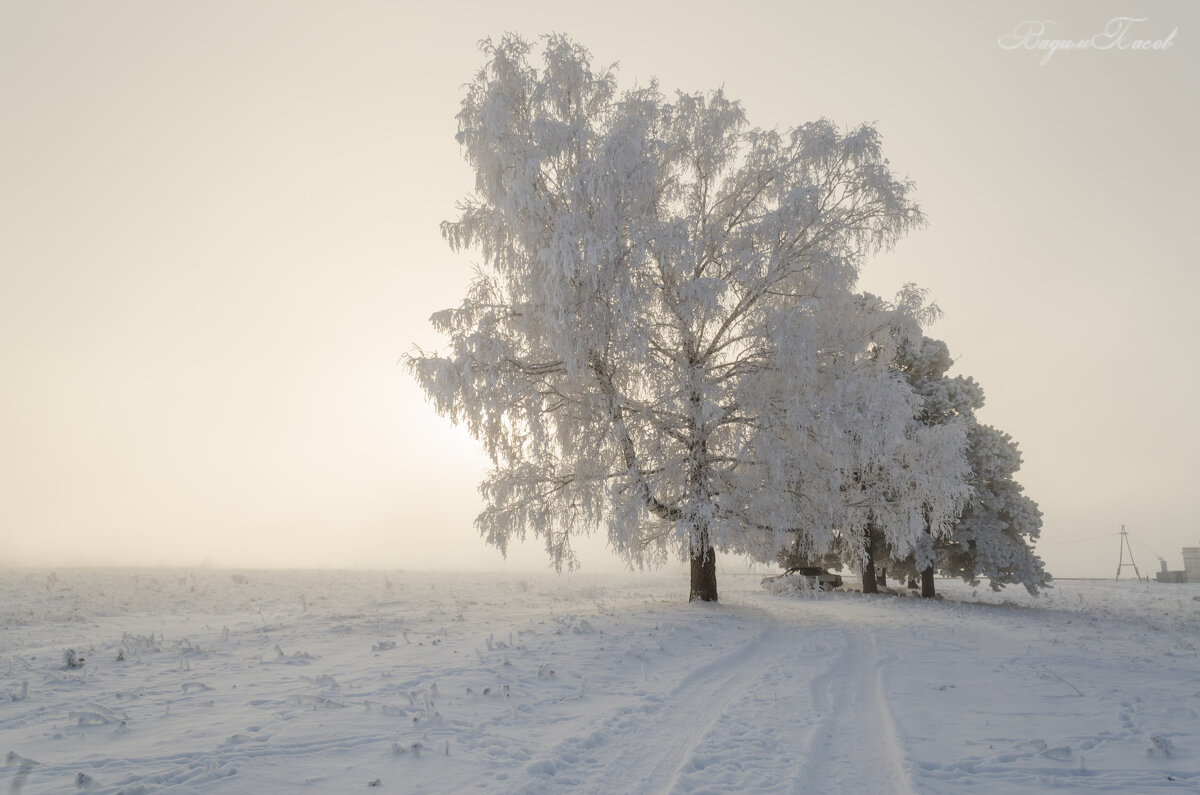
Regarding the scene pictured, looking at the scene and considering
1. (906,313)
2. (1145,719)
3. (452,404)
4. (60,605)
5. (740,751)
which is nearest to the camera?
(740,751)

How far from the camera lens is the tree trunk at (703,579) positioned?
15.4 meters

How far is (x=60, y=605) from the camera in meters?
14.2

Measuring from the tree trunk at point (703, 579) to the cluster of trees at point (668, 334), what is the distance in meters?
0.05

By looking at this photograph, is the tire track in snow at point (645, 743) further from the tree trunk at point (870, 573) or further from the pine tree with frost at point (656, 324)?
the tree trunk at point (870, 573)

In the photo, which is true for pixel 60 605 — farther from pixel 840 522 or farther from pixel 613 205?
pixel 840 522

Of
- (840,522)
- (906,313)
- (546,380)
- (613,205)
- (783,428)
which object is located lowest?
(840,522)

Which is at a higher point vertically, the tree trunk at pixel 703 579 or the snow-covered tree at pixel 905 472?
the snow-covered tree at pixel 905 472

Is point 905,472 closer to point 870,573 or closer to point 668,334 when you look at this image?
point 668,334

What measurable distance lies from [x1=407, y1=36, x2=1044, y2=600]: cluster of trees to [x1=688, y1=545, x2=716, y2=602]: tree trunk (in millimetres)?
52

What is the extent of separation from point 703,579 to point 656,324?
Answer: 255 inches

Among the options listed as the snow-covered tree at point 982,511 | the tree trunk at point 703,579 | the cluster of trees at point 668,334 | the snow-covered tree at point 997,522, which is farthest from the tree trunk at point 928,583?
the tree trunk at point 703,579

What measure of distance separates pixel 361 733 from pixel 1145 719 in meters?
7.39

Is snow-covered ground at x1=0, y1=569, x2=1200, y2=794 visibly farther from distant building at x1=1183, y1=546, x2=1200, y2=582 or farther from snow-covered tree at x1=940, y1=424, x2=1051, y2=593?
distant building at x1=1183, y1=546, x2=1200, y2=582

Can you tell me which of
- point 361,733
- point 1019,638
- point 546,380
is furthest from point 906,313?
point 361,733
